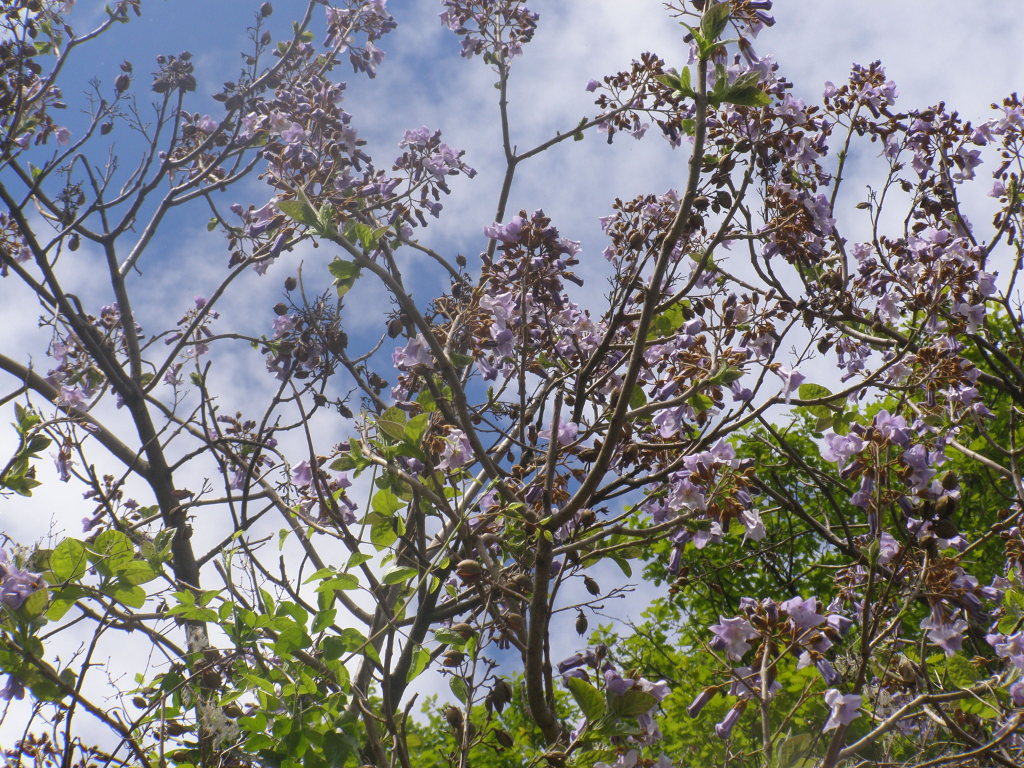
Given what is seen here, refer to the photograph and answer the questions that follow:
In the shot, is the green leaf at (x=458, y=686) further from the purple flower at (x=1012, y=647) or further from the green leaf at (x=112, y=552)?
the purple flower at (x=1012, y=647)

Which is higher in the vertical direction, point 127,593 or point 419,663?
point 127,593

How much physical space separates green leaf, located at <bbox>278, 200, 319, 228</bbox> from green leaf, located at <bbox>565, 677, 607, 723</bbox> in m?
1.22

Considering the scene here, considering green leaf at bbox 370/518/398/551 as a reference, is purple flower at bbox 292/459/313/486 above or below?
above

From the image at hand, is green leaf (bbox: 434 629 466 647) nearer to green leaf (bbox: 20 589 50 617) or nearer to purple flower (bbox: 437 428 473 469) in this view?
purple flower (bbox: 437 428 473 469)

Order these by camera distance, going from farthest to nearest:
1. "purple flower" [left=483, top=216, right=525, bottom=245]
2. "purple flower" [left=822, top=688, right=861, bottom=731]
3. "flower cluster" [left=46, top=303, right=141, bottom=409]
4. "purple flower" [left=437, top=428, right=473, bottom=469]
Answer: "flower cluster" [left=46, top=303, right=141, bottom=409] < "purple flower" [left=483, top=216, right=525, bottom=245] < "purple flower" [left=437, top=428, right=473, bottom=469] < "purple flower" [left=822, top=688, right=861, bottom=731]

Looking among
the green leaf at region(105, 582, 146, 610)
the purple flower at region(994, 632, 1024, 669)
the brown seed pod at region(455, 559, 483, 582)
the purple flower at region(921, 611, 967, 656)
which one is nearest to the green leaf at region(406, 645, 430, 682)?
the brown seed pod at region(455, 559, 483, 582)

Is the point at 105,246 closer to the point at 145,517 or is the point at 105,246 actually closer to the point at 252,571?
the point at 145,517

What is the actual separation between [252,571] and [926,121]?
5.40 m

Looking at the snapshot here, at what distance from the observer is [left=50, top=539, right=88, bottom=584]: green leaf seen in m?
2.03

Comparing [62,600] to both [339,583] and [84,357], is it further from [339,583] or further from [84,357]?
[84,357]

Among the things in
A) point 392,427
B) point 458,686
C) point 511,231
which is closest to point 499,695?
point 458,686

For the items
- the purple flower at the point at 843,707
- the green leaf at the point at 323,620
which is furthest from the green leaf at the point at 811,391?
the green leaf at the point at 323,620

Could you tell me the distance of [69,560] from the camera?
204cm

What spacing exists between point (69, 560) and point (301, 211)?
37.9 inches
